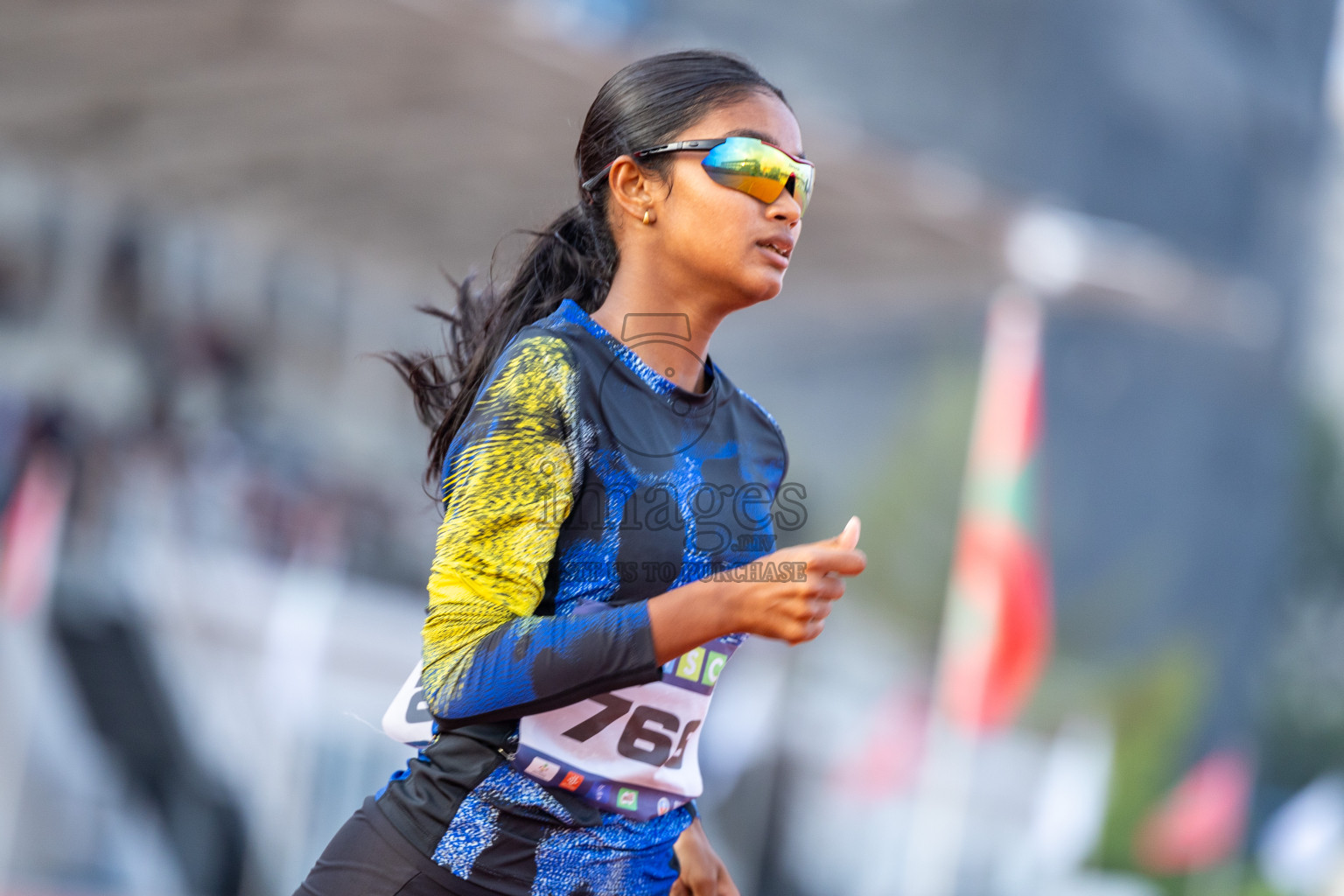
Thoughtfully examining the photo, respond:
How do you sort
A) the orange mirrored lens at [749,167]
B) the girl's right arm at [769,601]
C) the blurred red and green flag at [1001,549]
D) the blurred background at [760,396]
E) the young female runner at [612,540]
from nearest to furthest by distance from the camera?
the girl's right arm at [769,601], the young female runner at [612,540], the orange mirrored lens at [749,167], the blurred background at [760,396], the blurred red and green flag at [1001,549]

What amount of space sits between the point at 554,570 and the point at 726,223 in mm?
491

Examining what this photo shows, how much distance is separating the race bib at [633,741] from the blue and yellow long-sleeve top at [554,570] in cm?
3

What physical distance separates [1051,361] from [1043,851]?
5369 mm

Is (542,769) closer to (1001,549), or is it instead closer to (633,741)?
(633,741)

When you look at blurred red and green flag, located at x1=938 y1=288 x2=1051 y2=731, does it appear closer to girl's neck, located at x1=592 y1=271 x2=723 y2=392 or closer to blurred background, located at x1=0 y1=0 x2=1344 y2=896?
blurred background, located at x1=0 y1=0 x2=1344 y2=896

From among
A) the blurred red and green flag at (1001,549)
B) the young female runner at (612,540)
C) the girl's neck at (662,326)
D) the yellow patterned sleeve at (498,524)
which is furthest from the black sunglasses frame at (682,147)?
the blurred red and green flag at (1001,549)

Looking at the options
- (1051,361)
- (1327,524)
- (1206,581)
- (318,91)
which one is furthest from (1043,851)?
(1327,524)

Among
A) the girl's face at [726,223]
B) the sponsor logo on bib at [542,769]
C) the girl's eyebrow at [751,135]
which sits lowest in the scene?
the sponsor logo on bib at [542,769]

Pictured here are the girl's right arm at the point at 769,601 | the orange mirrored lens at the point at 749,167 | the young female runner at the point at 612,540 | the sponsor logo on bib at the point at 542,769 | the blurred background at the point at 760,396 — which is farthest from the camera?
the blurred background at the point at 760,396

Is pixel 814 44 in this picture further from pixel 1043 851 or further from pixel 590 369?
pixel 590 369

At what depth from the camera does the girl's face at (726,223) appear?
169cm

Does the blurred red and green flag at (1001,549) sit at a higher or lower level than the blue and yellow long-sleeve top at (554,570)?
higher

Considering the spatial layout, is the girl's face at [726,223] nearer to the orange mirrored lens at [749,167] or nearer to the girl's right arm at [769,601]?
the orange mirrored lens at [749,167]

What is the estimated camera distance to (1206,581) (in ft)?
43.8
